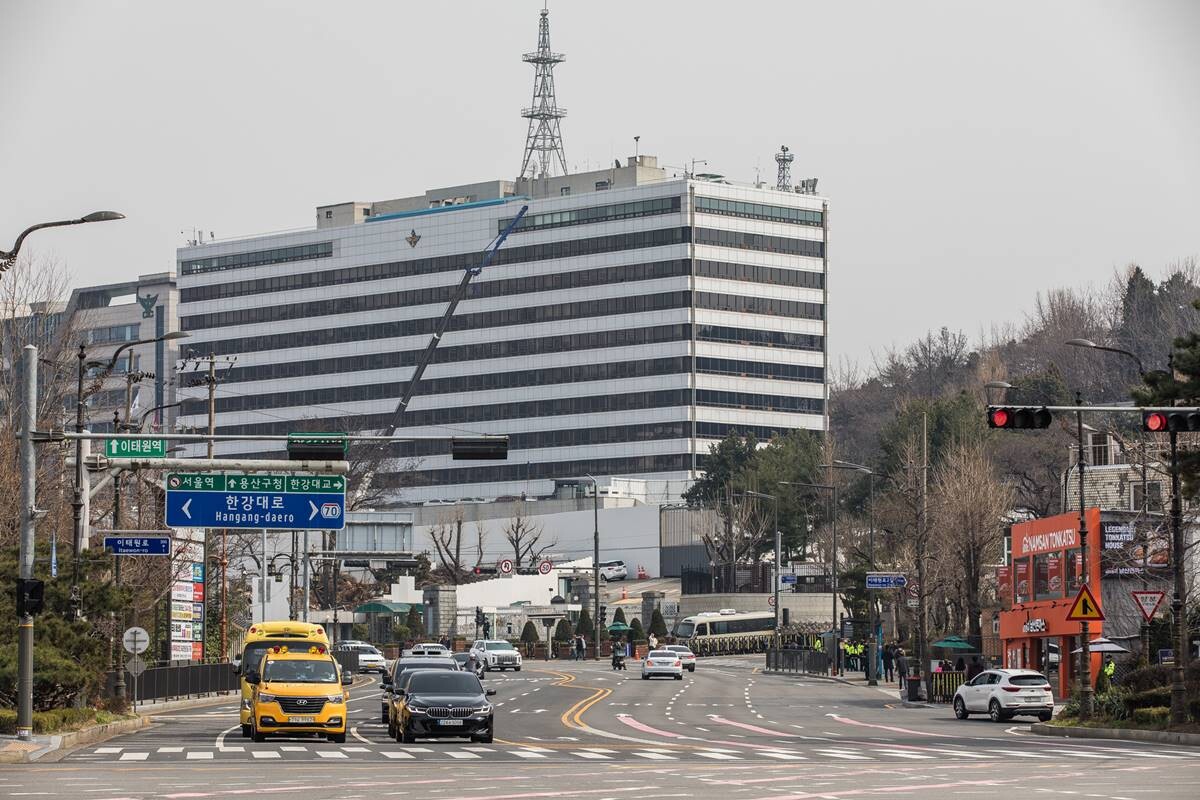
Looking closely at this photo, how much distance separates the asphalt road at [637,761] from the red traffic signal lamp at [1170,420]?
5.48 meters

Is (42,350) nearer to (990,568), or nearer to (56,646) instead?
(56,646)

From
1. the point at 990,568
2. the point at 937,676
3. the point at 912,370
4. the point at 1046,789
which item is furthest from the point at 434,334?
the point at 1046,789

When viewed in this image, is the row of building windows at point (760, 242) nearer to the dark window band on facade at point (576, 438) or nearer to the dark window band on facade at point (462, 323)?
the dark window band on facade at point (462, 323)

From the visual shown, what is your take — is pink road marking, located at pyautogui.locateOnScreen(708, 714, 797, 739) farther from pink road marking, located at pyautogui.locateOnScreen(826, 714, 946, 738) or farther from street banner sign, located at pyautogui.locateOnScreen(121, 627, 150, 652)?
street banner sign, located at pyautogui.locateOnScreen(121, 627, 150, 652)

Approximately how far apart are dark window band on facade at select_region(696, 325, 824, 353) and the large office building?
18cm

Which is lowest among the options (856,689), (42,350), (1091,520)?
(856,689)

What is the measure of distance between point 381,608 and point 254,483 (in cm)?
7427

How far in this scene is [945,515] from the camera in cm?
8506

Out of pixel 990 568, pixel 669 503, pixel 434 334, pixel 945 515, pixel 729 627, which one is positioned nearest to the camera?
pixel 945 515

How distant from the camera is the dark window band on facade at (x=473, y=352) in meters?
166

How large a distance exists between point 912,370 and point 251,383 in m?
62.3

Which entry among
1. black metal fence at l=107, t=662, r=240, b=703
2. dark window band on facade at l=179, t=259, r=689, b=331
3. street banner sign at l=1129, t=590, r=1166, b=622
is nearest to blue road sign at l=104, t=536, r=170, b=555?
black metal fence at l=107, t=662, r=240, b=703

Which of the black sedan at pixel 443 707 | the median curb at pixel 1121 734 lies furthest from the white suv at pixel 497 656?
the black sedan at pixel 443 707

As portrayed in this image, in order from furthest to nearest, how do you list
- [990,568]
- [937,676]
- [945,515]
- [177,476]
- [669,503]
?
[669,503] < [990,568] < [945,515] < [937,676] < [177,476]
